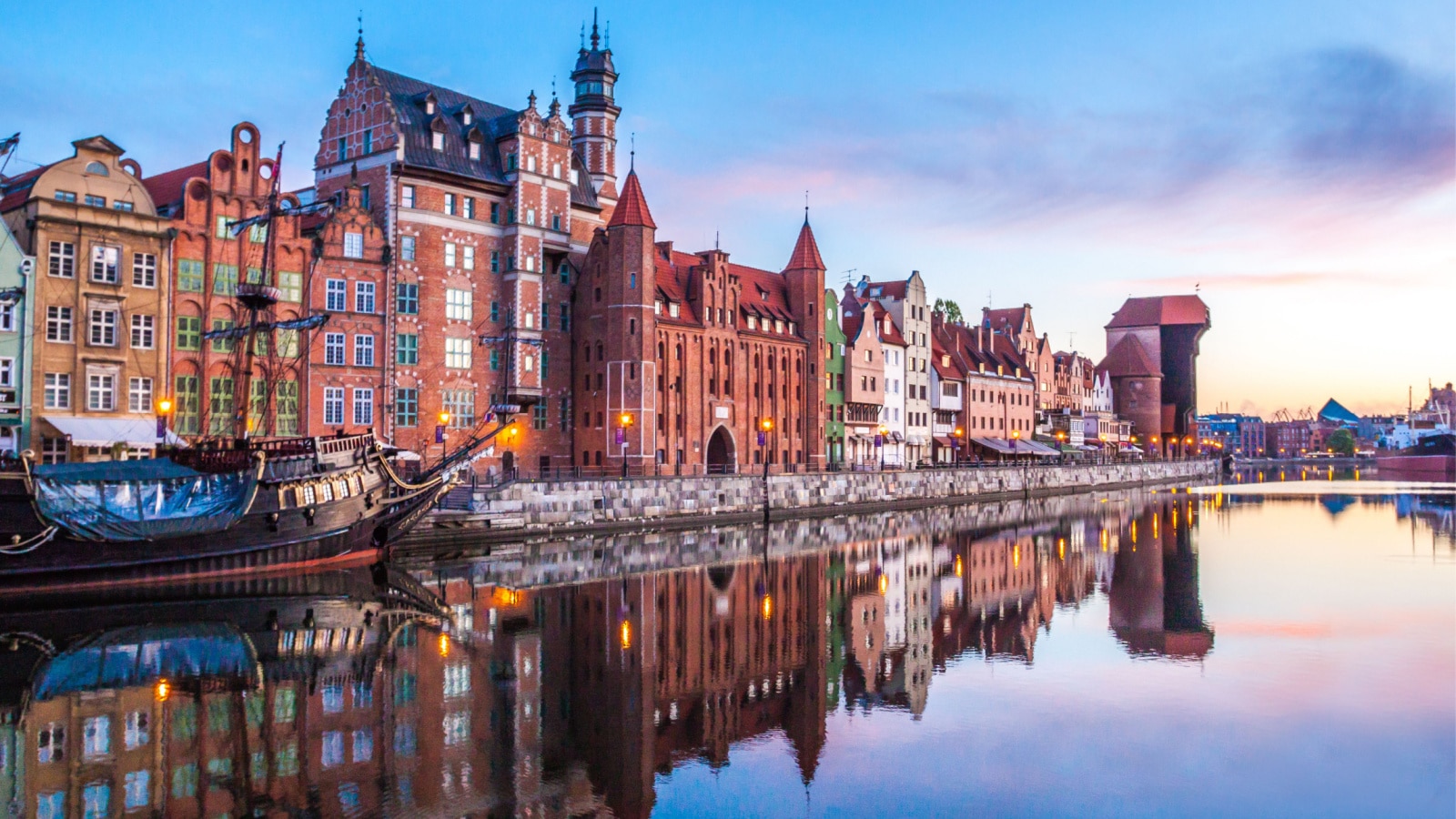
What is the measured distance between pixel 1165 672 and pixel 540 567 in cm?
2417

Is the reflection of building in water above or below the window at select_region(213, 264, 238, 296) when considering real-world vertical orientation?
below

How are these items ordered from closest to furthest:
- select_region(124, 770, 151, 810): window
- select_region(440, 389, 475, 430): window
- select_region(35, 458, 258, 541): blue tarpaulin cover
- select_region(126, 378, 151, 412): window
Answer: select_region(124, 770, 151, 810): window → select_region(35, 458, 258, 541): blue tarpaulin cover → select_region(126, 378, 151, 412): window → select_region(440, 389, 475, 430): window

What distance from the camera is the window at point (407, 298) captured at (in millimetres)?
60719

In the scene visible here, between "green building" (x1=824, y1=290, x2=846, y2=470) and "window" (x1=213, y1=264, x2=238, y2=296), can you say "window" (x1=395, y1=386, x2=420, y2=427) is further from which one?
"green building" (x1=824, y1=290, x2=846, y2=470)

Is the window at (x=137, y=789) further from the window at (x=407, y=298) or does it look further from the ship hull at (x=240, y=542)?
the window at (x=407, y=298)

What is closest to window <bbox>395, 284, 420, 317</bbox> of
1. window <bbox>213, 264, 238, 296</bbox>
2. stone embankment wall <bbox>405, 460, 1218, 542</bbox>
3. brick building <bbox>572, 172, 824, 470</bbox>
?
window <bbox>213, 264, 238, 296</bbox>

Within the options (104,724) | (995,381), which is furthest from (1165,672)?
(995,381)

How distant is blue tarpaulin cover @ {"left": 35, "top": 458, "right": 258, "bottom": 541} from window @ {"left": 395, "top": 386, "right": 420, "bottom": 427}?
1909 centimetres

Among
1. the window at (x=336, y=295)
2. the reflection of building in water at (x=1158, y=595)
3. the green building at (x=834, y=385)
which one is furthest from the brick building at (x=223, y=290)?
the green building at (x=834, y=385)

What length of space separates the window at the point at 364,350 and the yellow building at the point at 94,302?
9446 millimetres

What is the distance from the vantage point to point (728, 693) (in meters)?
26.5

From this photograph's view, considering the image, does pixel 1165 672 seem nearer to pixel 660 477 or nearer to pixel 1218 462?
pixel 660 477

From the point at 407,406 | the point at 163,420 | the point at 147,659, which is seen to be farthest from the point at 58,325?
the point at 147,659

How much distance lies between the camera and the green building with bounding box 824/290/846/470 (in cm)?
9050
